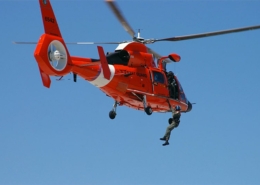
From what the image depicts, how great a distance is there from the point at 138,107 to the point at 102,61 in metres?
4.46

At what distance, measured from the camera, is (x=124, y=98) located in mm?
30969

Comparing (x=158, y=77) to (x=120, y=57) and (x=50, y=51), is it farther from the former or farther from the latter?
(x=50, y=51)

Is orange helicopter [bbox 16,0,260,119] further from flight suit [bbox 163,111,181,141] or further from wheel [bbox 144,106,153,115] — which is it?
flight suit [bbox 163,111,181,141]

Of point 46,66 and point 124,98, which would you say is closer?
point 46,66

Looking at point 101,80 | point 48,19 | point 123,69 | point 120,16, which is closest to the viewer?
point 48,19

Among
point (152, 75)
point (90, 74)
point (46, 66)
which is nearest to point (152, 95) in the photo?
point (152, 75)

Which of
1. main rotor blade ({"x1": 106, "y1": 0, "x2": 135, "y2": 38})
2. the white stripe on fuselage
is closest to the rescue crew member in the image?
the white stripe on fuselage

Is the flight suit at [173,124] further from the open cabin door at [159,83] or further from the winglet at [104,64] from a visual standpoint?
the winglet at [104,64]

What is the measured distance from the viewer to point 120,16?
28.6 meters

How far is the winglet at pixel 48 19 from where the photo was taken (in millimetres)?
27750

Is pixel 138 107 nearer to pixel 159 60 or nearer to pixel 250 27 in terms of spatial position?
pixel 159 60

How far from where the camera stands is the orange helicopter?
27500 mm

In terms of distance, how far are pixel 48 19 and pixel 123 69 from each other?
4380mm

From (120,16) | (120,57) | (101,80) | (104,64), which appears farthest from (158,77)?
(120,16)
